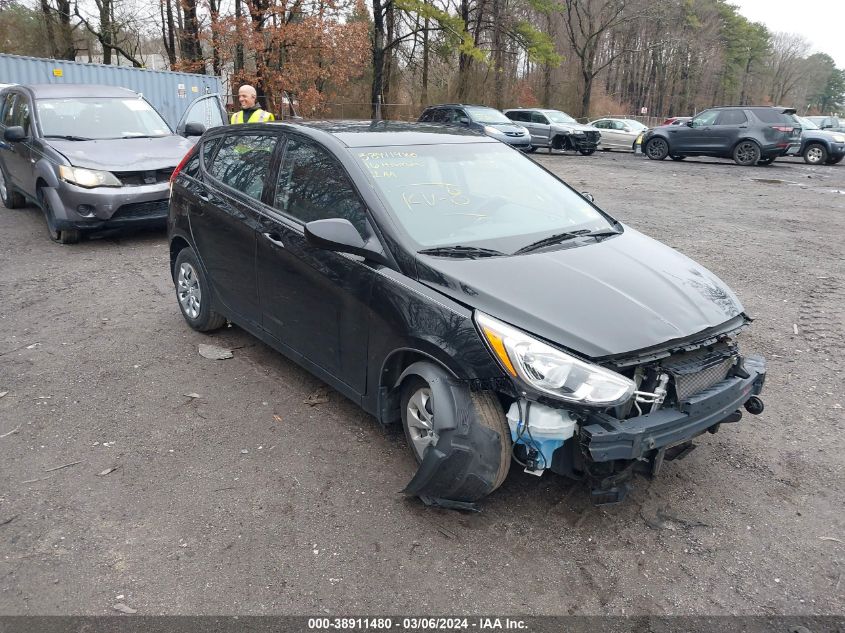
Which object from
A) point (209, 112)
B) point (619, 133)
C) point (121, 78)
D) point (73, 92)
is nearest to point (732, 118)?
point (619, 133)

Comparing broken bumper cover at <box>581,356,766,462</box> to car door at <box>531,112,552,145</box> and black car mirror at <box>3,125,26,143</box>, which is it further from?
car door at <box>531,112,552,145</box>

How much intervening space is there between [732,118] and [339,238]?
19.9 m

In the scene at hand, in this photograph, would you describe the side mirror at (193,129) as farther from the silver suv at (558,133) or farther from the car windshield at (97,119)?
the silver suv at (558,133)

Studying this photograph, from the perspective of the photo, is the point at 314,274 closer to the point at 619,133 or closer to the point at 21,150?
the point at 21,150

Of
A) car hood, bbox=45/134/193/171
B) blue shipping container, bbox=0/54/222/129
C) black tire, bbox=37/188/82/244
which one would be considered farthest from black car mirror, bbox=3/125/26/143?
blue shipping container, bbox=0/54/222/129

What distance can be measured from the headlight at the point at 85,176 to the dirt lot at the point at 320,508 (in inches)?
111

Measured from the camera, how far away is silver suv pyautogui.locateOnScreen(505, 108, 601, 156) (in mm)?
24141

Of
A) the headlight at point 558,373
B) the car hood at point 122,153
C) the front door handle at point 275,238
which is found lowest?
the headlight at point 558,373

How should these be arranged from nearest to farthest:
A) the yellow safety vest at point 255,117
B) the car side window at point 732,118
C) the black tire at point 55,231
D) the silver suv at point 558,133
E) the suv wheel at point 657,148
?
the yellow safety vest at point 255,117 → the black tire at point 55,231 → the car side window at point 732,118 → the suv wheel at point 657,148 → the silver suv at point 558,133

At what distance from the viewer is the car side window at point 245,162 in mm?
4438

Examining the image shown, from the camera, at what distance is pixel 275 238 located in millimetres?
4109

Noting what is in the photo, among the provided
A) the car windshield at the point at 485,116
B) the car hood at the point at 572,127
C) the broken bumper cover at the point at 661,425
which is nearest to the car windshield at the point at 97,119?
the broken bumper cover at the point at 661,425

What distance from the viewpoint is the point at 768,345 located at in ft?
17.7

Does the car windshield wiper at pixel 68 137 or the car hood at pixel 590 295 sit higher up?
the car windshield wiper at pixel 68 137
